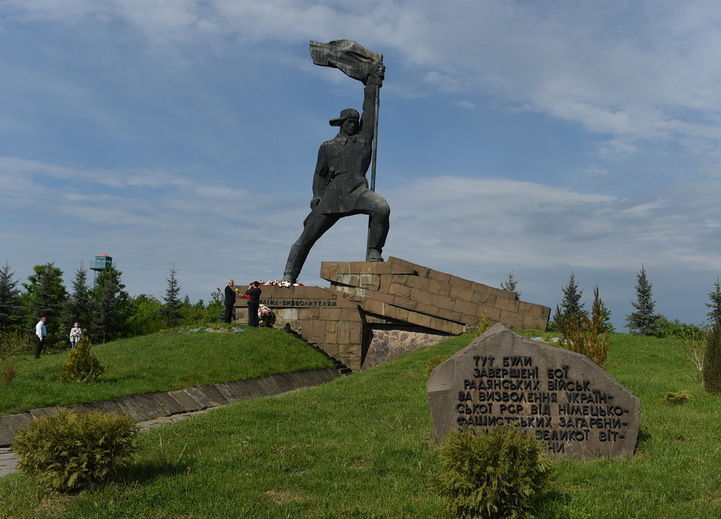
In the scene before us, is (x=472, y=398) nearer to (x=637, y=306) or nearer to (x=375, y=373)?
(x=375, y=373)

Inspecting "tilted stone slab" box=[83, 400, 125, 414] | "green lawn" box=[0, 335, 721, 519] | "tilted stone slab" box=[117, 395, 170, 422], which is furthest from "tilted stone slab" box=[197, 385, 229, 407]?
"green lawn" box=[0, 335, 721, 519]

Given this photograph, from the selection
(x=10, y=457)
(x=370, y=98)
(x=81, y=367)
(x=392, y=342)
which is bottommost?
(x=10, y=457)

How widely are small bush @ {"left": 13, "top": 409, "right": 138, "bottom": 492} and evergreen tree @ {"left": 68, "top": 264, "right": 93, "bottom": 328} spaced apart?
30.0 meters

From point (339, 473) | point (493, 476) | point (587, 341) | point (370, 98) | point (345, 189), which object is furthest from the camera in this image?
point (370, 98)

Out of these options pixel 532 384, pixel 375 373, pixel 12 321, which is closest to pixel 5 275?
pixel 12 321

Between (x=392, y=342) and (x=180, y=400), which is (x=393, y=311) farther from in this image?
(x=180, y=400)

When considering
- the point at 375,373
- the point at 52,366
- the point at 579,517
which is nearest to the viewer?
the point at 579,517

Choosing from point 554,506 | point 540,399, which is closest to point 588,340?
point 540,399

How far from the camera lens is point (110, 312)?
35.3 metres

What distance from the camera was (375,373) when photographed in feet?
48.7

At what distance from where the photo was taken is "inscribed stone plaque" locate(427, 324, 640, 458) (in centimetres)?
769

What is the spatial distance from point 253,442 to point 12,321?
3110 cm

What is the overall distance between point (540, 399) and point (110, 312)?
102 feet

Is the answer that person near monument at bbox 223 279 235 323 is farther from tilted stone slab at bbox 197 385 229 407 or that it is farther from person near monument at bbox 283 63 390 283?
tilted stone slab at bbox 197 385 229 407
